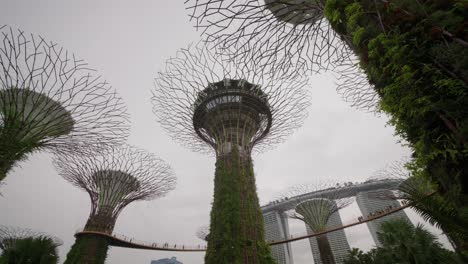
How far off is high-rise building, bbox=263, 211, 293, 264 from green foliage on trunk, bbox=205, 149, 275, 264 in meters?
57.1

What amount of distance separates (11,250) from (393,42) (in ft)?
55.0

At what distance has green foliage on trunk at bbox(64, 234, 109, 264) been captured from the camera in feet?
54.0

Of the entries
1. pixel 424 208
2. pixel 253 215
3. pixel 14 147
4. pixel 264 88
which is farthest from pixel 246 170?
pixel 424 208

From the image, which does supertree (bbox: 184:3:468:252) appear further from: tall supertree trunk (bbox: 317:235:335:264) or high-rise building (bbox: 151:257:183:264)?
high-rise building (bbox: 151:257:183:264)

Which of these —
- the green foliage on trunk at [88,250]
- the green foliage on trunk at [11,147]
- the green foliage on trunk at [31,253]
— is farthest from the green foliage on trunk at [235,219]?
the green foliage on trunk at [88,250]

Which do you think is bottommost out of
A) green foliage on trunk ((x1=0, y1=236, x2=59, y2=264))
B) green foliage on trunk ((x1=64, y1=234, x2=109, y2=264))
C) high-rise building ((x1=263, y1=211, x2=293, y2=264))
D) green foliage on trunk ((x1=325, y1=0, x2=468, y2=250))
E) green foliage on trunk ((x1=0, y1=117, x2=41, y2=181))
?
green foliage on trunk ((x1=325, y1=0, x2=468, y2=250))

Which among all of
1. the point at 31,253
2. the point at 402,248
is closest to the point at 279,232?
the point at 402,248

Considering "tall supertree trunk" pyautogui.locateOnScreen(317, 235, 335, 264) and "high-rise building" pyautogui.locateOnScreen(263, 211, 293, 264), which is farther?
"high-rise building" pyautogui.locateOnScreen(263, 211, 293, 264)

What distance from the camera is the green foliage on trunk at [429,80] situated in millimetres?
1877

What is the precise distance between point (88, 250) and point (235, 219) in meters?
12.4

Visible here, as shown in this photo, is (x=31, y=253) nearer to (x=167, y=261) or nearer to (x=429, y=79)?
(x=429, y=79)

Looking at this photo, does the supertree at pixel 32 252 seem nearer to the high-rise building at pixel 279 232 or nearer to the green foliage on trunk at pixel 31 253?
the green foliage on trunk at pixel 31 253

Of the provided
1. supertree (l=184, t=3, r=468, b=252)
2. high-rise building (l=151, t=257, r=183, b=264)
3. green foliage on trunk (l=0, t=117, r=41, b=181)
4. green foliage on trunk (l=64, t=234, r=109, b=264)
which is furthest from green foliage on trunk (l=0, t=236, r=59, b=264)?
high-rise building (l=151, t=257, r=183, b=264)

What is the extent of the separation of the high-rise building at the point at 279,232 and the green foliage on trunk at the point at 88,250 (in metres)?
55.0
